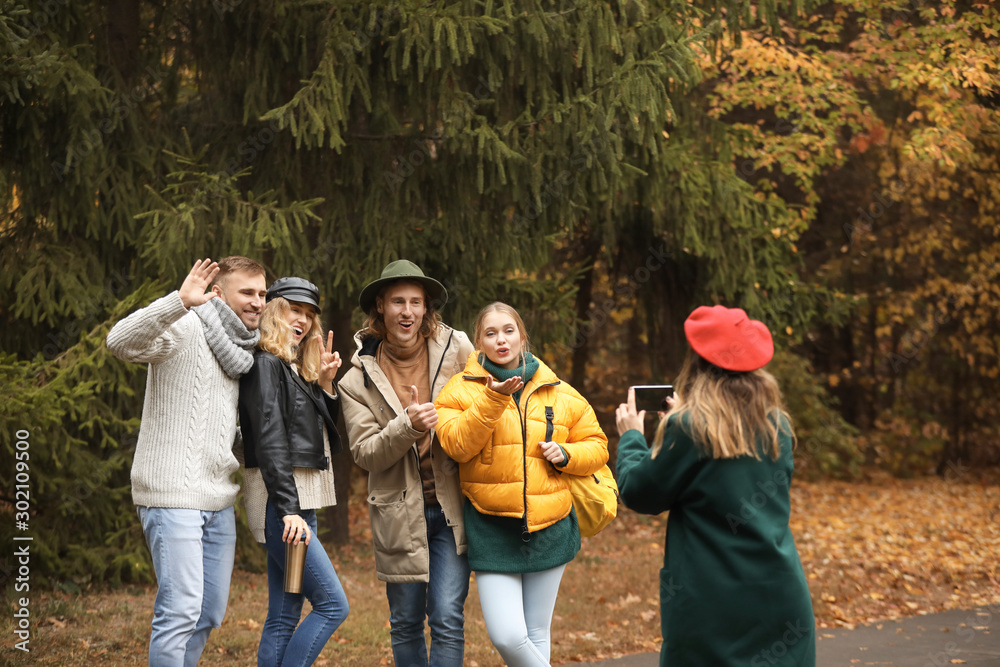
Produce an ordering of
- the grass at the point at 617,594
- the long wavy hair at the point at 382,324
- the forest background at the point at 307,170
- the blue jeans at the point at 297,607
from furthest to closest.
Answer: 1. the forest background at the point at 307,170
2. the grass at the point at 617,594
3. the long wavy hair at the point at 382,324
4. the blue jeans at the point at 297,607

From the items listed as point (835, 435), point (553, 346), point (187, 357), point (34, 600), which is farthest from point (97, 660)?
point (835, 435)

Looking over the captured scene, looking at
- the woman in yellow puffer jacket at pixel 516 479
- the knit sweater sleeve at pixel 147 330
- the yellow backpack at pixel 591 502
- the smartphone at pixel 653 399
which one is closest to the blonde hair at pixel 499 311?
the woman in yellow puffer jacket at pixel 516 479

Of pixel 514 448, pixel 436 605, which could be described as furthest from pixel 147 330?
pixel 436 605

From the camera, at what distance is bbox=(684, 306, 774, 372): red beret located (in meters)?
2.89

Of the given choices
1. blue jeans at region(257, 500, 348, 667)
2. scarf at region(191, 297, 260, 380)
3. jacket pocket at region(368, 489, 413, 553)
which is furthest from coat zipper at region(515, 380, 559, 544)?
scarf at region(191, 297, 260, 380)

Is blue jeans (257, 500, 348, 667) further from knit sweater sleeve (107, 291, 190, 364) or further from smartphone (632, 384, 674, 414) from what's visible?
smartphone (632, 384, 674, 414)

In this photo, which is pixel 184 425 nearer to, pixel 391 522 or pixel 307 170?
pixel 391 522

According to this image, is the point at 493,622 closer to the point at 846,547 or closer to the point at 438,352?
the point at 438,352

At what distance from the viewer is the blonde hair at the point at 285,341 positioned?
12.3ft

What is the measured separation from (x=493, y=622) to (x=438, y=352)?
3.92ft

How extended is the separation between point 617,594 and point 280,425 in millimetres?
4914

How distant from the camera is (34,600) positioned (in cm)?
650

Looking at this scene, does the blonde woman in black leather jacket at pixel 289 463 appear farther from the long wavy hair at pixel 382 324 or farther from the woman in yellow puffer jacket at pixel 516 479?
the woman in yellow puffer jacket at pixel 516 479

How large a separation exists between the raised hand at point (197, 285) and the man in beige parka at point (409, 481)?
783 mm
